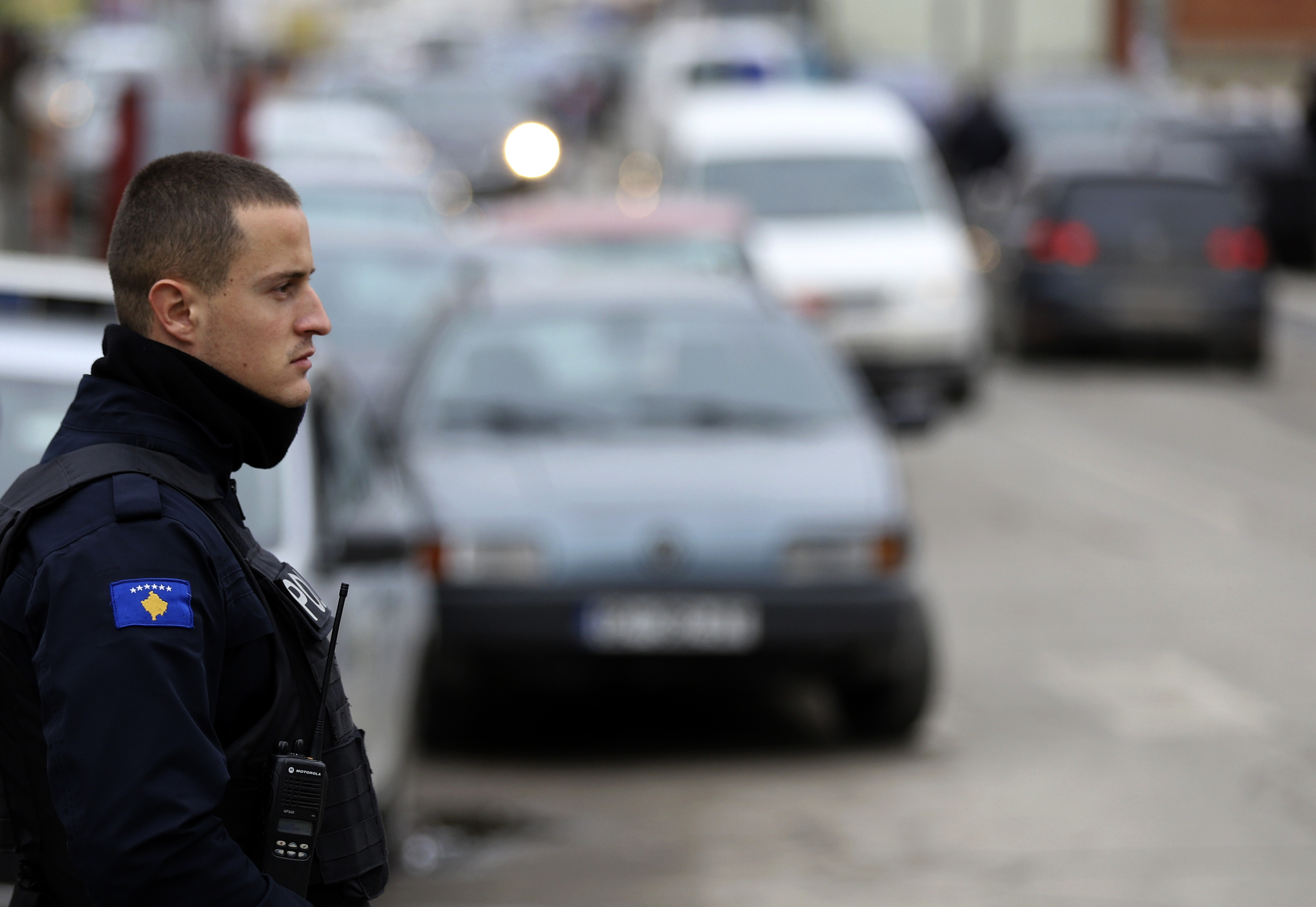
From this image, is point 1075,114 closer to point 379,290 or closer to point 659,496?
point 379,290

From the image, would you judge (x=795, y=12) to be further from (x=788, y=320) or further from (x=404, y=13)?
(x=404, y=13)

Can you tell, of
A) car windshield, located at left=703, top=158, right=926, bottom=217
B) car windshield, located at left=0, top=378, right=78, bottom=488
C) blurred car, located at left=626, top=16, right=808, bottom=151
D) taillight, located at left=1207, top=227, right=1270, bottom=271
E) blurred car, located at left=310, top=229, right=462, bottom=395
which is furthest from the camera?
blurred car, located at left=626, top=16, right=808, bottom=151

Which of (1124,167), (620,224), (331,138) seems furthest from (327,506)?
(331,138)

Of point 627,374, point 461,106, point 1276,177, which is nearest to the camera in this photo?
point 627,374

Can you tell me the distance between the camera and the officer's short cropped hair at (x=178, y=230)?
7.42 feet

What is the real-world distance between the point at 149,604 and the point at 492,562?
5147mm

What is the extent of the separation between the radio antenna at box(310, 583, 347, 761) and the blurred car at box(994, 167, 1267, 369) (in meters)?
15.9

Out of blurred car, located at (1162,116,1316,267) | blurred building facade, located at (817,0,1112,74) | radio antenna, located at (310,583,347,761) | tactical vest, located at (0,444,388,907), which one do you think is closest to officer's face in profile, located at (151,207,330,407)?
tactical vest, located at (0,444,388,907)

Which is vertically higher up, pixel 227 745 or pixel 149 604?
pixel 149 604

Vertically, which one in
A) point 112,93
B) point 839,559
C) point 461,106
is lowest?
point 839,559

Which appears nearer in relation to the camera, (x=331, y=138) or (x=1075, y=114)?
(x=331, y=138)

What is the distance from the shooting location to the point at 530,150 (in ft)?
92.0

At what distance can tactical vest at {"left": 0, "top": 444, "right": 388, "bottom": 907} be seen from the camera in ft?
7.22

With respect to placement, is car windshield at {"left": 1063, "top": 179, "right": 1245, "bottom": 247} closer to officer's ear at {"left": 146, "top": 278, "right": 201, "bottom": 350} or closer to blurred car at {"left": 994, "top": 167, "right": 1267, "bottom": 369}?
blurred car at {"left": 994, "top": 167, "right": 1267, "bottom": 369}
